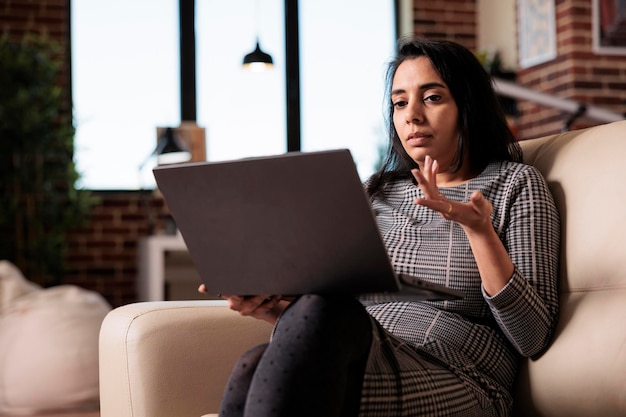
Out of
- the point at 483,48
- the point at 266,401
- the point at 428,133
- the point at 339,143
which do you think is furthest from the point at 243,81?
the point at 266,401

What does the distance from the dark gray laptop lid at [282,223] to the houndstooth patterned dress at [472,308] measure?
0.51ft

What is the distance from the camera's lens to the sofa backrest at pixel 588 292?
147 centimetres

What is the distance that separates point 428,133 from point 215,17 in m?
3.99

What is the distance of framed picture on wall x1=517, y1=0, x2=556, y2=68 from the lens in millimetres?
4988

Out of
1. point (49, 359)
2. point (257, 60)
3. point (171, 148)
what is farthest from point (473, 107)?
point (171, 148)

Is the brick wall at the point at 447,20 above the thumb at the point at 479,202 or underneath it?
above

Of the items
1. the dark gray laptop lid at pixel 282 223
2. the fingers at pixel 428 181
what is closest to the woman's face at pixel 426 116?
the fingers at pixel 428 181

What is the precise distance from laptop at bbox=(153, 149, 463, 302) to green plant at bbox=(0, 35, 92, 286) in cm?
358

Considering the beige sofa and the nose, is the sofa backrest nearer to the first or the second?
the beige sofa

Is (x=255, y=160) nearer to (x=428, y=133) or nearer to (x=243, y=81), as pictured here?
(x=428, y=133)

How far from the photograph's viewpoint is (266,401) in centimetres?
116

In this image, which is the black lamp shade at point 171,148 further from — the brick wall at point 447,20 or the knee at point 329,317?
the knee at point 329,317

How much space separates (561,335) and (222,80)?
4.23m

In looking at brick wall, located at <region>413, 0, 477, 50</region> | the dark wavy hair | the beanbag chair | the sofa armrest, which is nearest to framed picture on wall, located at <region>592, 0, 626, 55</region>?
brick wall, located at <region>413, 0, 477, 50</region>
